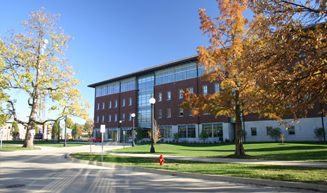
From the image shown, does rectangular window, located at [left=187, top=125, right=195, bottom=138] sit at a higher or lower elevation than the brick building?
lower

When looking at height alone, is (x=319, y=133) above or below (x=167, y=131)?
above

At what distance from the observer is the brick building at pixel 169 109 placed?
37.2 m

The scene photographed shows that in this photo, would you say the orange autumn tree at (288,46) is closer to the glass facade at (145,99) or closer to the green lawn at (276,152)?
the green lawn at (276,152)

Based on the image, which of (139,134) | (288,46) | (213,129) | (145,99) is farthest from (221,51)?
(145,99)

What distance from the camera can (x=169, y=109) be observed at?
49312 mm

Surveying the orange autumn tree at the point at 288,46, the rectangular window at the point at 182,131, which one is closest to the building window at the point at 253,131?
the rectangular window at the point at 182,131

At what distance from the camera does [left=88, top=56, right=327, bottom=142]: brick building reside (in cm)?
3722

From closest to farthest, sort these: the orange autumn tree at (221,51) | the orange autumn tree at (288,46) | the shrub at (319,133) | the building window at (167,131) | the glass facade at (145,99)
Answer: the orange autumn tree at (288,46) → the orange autumn tree at (221,51) → the shrub at (319,133) → the building window at (167,131) → the glass facade at (145,99)

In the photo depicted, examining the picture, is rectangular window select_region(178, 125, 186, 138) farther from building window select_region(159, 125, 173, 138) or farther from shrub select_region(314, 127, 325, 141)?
shrub select_region(314, 127, 325, 141)

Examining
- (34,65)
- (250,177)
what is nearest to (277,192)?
(250,177)

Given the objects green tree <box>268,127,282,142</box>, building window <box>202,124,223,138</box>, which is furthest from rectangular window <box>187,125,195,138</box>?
green tree <box>268,127,282,142</box>

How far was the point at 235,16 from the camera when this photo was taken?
15180 mm

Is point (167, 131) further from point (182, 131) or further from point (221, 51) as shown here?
point (221, 51)

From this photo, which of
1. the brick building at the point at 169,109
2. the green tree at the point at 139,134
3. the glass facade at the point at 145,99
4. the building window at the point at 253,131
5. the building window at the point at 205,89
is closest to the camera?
A: the brick building at the point at 169,109
